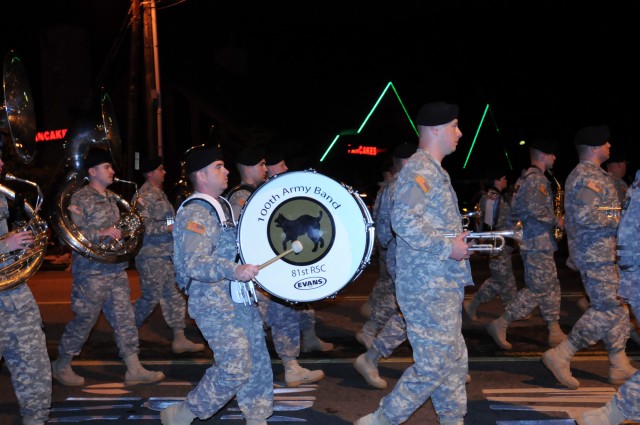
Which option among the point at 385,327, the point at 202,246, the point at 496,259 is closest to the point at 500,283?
the point at 496,259

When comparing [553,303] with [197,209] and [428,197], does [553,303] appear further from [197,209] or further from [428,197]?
[197,209]

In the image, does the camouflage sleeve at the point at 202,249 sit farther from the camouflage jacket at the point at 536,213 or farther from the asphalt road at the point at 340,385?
the camouflage jacket at the point at 536,213

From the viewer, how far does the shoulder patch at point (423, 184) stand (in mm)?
4332

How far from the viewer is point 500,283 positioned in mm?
8328

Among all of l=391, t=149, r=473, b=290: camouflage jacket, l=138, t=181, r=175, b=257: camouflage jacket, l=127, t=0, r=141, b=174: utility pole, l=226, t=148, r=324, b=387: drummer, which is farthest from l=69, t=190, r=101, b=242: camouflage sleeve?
l=127, t=0, r=141, b=174: utility pole

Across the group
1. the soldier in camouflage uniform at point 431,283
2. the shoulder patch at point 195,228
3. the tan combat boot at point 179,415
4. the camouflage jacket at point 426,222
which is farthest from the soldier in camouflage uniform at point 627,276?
the shoulder patch at point 195,228

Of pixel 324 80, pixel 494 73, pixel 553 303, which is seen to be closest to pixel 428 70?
pixel 494 73

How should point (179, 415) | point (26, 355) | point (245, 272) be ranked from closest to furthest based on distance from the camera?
point (245, 272) → point (179, 415) → point (26, 355)

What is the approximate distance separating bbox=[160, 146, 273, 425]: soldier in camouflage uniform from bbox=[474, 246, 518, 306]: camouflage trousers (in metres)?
4.33

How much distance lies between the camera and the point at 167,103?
28375 mm

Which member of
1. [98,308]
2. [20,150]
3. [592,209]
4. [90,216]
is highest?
[20,150]

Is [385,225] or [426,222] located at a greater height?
[426,222]

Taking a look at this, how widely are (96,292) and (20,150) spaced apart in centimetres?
151

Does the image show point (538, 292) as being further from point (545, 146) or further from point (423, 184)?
point (423, 184)
